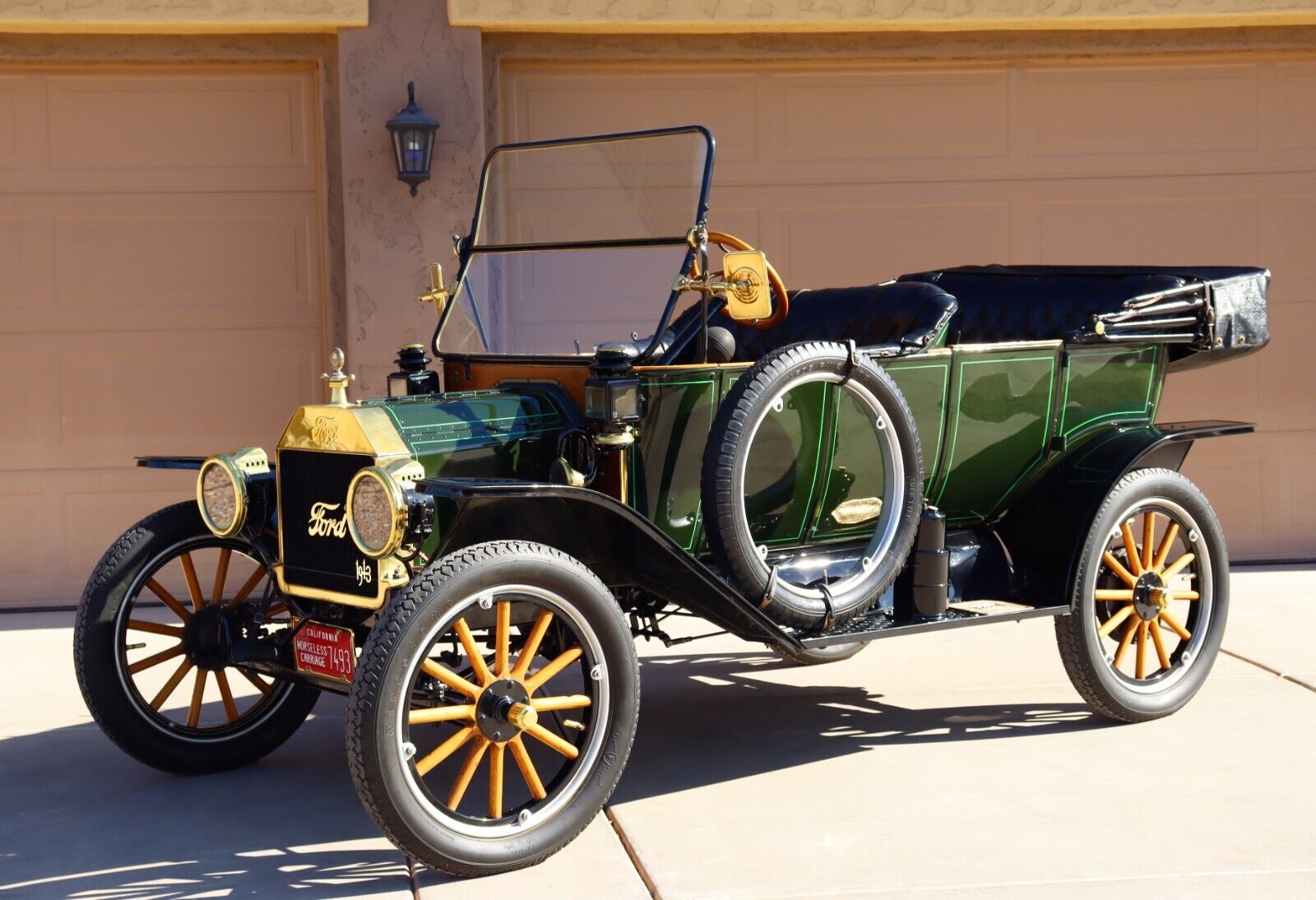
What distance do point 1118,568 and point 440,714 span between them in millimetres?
2461

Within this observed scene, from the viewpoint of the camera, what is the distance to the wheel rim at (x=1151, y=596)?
5238mm

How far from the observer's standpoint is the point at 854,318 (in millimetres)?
5512

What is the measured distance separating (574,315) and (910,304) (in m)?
1.20

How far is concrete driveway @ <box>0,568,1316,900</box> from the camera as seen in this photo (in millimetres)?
3826

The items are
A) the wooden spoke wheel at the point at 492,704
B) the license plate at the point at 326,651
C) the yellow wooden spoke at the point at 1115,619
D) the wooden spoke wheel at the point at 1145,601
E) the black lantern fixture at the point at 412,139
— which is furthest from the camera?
the black lantern fixture at the point at 412,139

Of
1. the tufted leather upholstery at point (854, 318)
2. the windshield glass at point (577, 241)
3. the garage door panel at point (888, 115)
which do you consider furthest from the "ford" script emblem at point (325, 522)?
the garage door panel at point (888, 115)

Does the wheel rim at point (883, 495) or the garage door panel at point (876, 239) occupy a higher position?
the garage door panel at point (876, 239)

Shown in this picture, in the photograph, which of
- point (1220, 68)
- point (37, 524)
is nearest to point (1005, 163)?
point (1220, 68)

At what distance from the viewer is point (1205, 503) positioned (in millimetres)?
5414

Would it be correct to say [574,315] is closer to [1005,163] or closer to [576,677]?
[576,677]

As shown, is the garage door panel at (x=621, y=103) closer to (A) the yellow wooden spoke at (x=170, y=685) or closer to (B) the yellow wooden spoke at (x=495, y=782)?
(A) the yellow wooden spoke at (x=170, y=685)

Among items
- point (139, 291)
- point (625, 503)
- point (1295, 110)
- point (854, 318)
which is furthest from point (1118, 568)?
point (139, 291)

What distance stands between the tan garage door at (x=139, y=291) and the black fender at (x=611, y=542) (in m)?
3.62

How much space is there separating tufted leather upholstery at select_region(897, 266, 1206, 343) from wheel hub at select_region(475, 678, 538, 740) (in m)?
2.34
